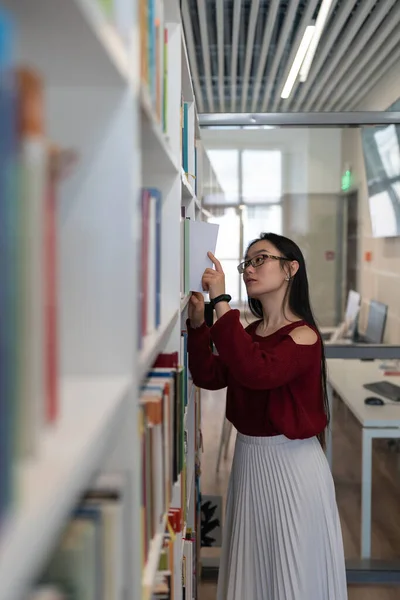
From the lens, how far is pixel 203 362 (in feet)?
6.93

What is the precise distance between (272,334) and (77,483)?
62.4 inches

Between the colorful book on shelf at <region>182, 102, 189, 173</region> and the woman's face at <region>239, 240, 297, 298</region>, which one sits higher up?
the colorful book on shelf at <region>182, 102, 189, 173</region>

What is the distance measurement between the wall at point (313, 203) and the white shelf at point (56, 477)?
2.87m

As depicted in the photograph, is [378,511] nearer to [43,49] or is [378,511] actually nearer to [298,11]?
[298,11]

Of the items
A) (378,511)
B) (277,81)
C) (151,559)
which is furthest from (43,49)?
(277,81)

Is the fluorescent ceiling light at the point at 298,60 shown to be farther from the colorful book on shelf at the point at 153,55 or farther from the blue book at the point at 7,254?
the blue book at the point at 7,254

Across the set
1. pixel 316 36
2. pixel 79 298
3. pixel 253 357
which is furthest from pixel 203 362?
pixel 316 36

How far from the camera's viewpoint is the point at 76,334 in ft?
2.39

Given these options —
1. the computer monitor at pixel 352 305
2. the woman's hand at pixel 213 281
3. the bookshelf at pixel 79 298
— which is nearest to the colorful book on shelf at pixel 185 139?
the woman's hand at pixel 213 281

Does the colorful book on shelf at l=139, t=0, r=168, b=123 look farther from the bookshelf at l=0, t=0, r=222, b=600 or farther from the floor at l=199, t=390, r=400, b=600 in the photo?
the floor at l=199, t=390, r=400, b=600

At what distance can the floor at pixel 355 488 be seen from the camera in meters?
3.13

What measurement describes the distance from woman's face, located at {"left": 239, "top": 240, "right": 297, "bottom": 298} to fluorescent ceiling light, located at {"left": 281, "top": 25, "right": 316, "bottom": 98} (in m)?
2.35

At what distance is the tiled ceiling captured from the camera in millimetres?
3633

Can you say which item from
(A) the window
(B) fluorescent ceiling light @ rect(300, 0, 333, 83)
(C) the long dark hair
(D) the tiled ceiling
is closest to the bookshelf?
(C) the long dark hair
